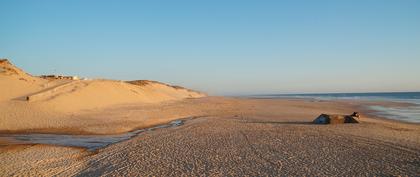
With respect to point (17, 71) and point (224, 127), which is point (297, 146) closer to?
point (224, 127)

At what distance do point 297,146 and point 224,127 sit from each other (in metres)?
6.20

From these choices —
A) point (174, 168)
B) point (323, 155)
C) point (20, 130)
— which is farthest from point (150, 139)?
point (20, 130)

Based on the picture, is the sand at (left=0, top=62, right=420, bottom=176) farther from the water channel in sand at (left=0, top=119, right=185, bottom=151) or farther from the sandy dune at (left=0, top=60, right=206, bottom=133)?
the water channel in sand at (left=0, top=119, right=185, bottom=151)

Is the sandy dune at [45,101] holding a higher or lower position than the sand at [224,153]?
higher

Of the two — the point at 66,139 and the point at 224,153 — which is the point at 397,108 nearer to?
the point at 224,153

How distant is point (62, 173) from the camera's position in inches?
361

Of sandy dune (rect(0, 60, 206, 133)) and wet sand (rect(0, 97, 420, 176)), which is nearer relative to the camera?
wet sand (rect(0, 97, 420, 176))

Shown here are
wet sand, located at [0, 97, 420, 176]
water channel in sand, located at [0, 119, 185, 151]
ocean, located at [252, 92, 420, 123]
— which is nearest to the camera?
wet sand, located at [0, 97, 420, 176]

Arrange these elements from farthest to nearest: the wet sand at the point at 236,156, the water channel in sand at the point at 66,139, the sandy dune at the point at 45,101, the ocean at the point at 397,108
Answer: the ocean at the point at 397,108
the sandy dune at the point at 45,101
the water channel in sand at the point at 66,139
the wet sand at the point at 236,156

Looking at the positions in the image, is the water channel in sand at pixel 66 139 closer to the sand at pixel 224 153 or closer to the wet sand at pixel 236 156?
the sand at pixel 224 153

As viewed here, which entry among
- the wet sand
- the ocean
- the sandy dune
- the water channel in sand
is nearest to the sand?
the wet sand

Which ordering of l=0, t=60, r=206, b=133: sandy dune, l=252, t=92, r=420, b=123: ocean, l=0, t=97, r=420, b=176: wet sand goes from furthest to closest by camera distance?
l=252, t=92, r=420, b=123: ocean
l=0, t=60, r=206, b=133: sandy dune
l=0, t=97, r=420, b=176: wet sand

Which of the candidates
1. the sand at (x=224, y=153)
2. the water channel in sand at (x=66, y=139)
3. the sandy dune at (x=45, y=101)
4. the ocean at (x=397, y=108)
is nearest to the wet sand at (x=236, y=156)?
the sand at (x=224, y=153)

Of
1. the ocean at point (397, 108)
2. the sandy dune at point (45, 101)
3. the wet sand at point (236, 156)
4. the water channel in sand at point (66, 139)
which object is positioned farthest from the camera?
the ocean at point (397, 108)
